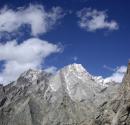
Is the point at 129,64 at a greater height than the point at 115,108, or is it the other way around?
the point at 129,64

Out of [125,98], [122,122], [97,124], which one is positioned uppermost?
[97,124]

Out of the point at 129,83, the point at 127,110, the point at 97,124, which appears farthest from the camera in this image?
the point at 97,124

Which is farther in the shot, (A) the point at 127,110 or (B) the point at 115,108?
(B) the point at 115,108

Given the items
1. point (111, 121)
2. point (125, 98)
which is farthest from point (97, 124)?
point (125, 98)

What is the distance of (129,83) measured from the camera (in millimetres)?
82562

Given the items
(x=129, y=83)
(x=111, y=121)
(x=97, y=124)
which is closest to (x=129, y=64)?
(x=129, y=83)

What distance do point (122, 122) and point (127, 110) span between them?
2235mm

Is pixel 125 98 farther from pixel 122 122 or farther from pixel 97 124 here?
pixel 97 124

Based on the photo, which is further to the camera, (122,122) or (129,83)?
(129,83)

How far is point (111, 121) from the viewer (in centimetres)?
8625

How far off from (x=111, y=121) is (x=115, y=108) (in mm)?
2878

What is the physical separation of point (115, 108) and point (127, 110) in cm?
1019

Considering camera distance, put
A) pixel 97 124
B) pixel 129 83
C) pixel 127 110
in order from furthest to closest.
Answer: pixel 97 124 → pixel 129 83 → pixel 127 110

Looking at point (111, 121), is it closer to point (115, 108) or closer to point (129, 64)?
point (115, 108)
